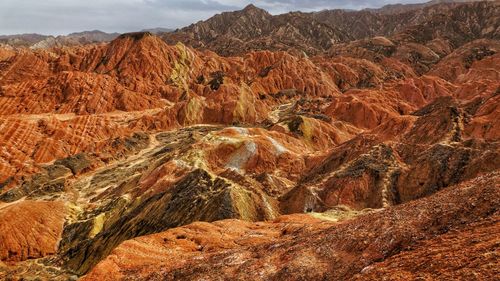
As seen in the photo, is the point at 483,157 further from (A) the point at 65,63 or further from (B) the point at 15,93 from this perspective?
(A) the point at 65,63

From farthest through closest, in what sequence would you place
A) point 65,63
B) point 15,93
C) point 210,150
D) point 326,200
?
point 65,63 → point 15,93 → point 210,150 → point 326,200

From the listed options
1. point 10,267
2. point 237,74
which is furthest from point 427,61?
point 10,267

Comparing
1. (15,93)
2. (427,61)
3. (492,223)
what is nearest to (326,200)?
(492,223)

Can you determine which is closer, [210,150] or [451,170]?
[451,170]

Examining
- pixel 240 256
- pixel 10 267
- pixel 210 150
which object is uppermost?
pixel 240 256

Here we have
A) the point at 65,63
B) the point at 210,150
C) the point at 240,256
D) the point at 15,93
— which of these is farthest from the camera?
the point at 65,63

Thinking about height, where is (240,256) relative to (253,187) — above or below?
above

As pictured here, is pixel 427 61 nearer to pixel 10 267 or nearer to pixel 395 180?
pixel 395 180
